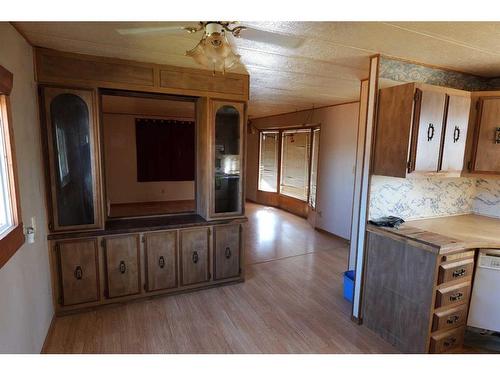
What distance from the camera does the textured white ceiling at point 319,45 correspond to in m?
1.70

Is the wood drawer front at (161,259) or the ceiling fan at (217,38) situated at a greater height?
the ceiling fan at (217,38)

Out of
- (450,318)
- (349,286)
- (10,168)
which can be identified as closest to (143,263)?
(10,168)

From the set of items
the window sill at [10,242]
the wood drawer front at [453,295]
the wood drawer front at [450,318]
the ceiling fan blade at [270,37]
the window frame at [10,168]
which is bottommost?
the wood drawer front at [450,318]

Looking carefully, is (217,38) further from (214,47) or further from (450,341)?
(450,341)

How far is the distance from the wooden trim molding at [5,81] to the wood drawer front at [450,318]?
2996mm

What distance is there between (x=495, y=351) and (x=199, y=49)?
300 centimetres

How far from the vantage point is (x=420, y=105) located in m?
2.03

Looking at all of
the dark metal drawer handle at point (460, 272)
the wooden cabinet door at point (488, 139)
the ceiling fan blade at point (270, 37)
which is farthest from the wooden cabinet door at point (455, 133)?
the ceiling fan blade at point (270, 37)

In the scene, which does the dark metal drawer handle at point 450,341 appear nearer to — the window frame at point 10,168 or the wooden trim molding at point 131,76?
the wooden trim molding at point 131,76

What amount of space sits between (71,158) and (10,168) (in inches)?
35.3

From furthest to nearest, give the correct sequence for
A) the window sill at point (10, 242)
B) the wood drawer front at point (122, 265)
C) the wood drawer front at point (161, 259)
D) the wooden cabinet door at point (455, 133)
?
the wood drawer front at point (161, 259)
the wood drawer front at point (122, 265)
the wooden cabinet door at point (455, 133)
the window sill at point (10, 242)

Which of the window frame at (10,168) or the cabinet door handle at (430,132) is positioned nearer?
the window frame at (10,168)

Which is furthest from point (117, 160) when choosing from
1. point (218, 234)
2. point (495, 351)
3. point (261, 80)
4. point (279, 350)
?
point (495, 351)

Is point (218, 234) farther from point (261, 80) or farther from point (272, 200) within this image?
point (272, 200)
